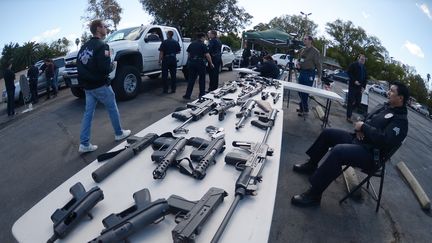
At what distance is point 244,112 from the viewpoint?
3641 mm

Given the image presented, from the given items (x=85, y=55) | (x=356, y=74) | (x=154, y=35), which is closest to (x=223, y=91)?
(x=85, y=55)

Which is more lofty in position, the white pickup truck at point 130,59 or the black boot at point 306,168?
the white pickup truck at point 130,59

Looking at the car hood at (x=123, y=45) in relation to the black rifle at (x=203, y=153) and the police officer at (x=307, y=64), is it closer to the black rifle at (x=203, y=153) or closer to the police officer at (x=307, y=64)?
the police officer at (x=307, y=64)

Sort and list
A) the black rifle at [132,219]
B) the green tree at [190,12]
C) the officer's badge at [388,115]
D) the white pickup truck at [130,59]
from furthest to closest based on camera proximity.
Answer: the green tree at [190,12]
the white pickup truck at [130,59]
the officer's badge at [388,115]
the black rifle at [132,219]

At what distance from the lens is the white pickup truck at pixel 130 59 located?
694 centimetres

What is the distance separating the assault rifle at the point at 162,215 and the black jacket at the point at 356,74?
685cm

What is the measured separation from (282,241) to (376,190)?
6.85 ft

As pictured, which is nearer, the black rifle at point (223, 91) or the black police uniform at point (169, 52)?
the black rifle at point (223, 91)

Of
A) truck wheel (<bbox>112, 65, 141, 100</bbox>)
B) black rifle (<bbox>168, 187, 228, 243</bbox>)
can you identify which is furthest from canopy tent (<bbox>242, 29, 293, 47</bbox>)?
black rifle (<bbox>168, 187, 228, 243</bbox>)

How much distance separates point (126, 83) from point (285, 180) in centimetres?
519

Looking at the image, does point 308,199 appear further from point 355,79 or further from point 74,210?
point 355,79

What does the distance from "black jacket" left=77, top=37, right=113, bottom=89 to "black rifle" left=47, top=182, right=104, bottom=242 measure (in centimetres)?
255

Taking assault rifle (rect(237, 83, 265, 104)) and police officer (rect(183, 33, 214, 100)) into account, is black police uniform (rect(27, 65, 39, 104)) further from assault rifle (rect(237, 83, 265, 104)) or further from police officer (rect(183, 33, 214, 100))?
assault rifle (rect(237, 83, 265, 104))

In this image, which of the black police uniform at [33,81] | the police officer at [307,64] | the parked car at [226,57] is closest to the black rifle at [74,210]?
the police officer at [307,64]
